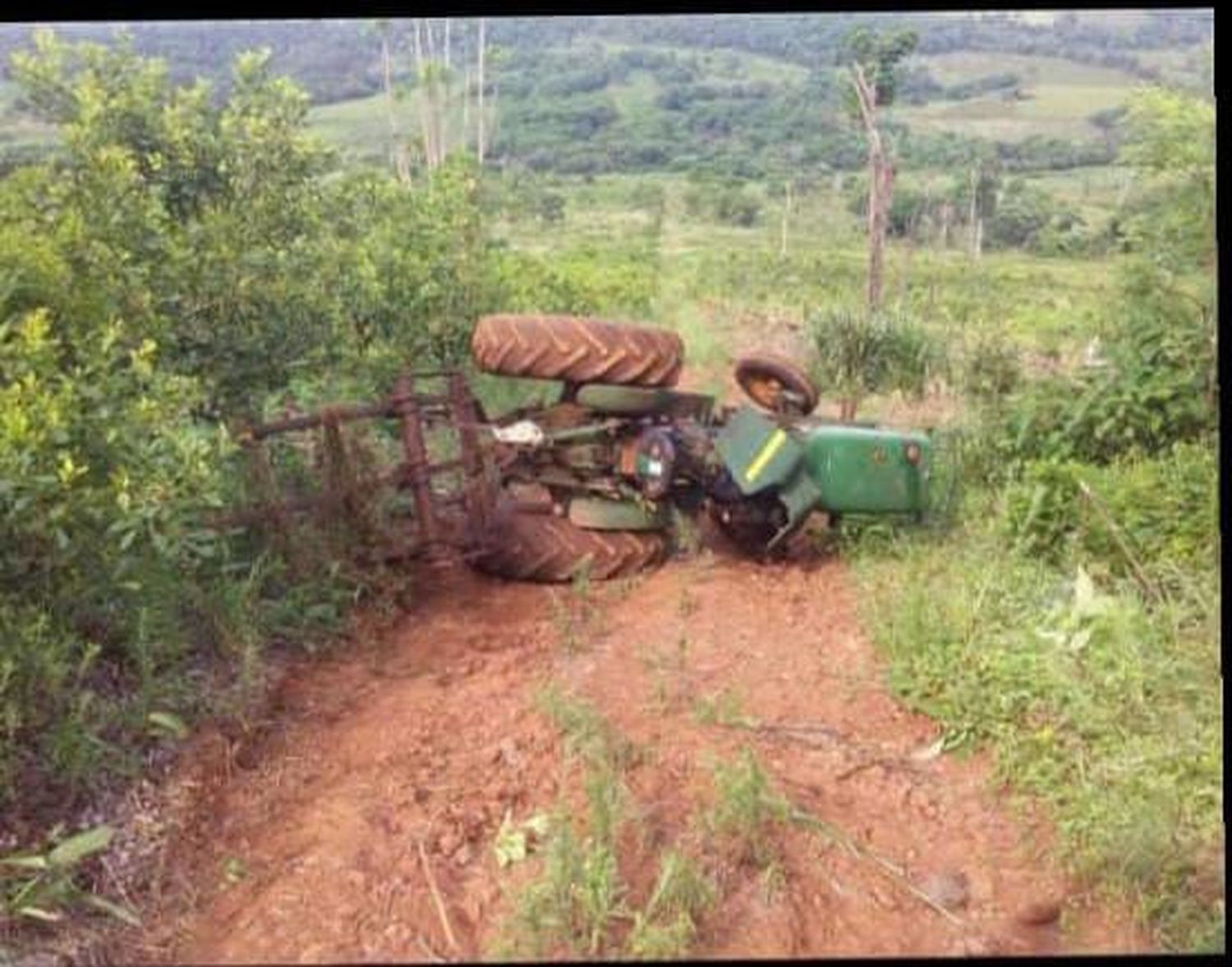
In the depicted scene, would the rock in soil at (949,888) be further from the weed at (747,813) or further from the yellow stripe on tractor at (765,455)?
the yellow stripe on tractor at (765,455)

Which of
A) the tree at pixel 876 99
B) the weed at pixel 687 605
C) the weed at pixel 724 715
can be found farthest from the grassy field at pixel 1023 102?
the weed at pixel 724 715

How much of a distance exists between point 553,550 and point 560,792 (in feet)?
6.80

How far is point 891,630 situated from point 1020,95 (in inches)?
775

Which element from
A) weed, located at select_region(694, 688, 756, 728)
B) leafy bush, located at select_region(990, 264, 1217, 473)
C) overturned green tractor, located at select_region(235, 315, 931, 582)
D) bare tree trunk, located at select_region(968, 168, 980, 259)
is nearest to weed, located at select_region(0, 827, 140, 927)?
weed, located at select_region(694, 688, 756, 728)

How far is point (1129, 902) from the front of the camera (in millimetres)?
3152

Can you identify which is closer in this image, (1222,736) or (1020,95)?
→ (1222,736)

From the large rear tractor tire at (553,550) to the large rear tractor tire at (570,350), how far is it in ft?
2.06

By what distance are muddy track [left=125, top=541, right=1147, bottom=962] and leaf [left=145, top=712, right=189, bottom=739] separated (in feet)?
0.25

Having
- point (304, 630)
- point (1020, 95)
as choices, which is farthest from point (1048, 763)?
point (1020, 95)

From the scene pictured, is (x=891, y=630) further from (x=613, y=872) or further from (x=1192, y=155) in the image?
(x=1192, y=155)

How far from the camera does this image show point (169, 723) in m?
3.67

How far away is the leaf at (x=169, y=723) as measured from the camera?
3680mm

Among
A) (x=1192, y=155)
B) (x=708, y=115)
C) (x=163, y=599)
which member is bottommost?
(x=708, y=115)

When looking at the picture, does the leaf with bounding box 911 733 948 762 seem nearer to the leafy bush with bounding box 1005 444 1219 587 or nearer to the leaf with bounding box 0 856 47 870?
the leafy bush with bounding box 1005 444 1219 587
